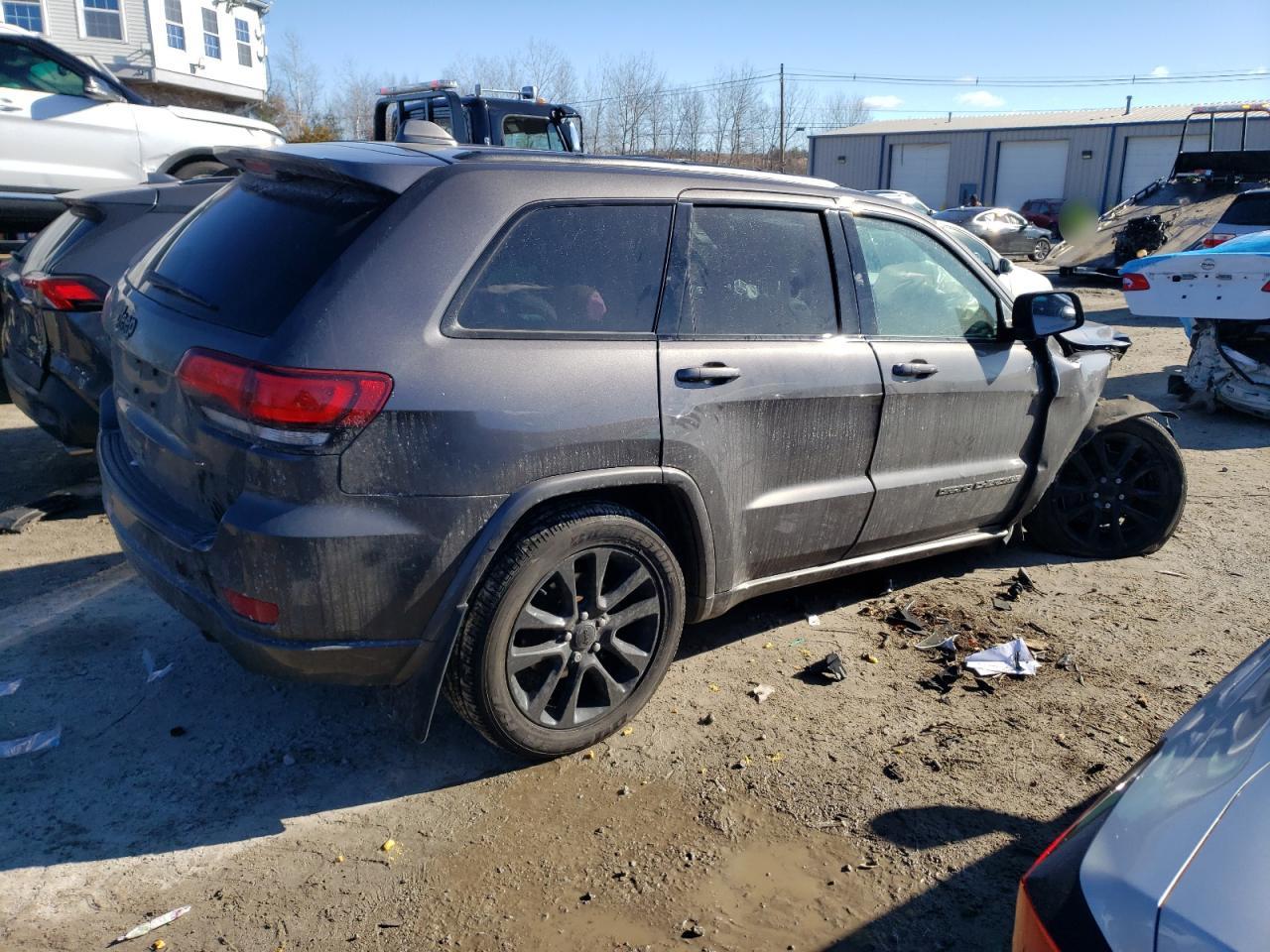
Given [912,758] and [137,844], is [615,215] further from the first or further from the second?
[137,844]

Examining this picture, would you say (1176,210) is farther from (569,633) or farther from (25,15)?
(25,15)

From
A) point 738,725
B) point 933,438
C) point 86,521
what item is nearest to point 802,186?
point 933,438

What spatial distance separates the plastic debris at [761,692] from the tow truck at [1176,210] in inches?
685

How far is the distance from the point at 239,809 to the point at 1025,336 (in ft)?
12.0

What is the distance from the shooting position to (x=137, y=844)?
9.64 ft

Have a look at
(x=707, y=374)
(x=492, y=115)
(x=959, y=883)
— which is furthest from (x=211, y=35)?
(x=959, y=883)

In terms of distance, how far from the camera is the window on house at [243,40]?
36.3 metres

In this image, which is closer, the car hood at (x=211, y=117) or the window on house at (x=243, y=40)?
the car hood at (x=211, y=117)

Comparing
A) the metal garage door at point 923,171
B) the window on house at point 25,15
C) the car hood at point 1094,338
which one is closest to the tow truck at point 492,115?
the car hood at point 1094,338

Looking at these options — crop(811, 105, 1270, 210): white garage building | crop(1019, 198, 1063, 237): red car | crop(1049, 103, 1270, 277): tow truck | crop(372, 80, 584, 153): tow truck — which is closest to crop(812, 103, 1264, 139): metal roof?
crop(811, 105, 1270, 210): white garage building

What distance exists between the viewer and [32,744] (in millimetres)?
3371

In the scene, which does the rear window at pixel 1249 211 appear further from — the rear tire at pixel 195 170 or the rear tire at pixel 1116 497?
the rear tire at pixel 195 170

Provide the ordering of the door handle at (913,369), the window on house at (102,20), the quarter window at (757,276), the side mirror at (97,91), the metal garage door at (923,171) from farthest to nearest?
the metal garage door at (923,171), the window on house at (102,20), the side mirror at (97,91), the door handle at (913,369), the quarter window at (757,276)

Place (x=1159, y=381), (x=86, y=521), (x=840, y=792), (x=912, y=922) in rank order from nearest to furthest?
1. (x=912, y=922)
2. (x=840, y=792)
3. (x=86, y=521)
4. (x=1159, y=381)
